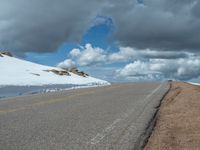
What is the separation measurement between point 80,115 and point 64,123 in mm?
1910

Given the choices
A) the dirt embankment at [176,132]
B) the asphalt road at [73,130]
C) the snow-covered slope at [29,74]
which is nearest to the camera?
the asphalt road at [73,130]

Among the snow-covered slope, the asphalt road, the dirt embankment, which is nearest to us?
the asphalt road

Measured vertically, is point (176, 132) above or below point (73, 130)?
below

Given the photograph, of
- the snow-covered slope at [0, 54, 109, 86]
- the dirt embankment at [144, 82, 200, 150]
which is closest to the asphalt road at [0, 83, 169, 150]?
the dirt embankment at [144, 82, 200, 150]

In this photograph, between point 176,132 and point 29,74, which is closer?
point 176,132

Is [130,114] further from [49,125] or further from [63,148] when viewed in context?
[63,148]

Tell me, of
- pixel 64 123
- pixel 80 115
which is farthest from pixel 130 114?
pixel 64 123

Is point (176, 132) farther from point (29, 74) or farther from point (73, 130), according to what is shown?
point (29, 74)

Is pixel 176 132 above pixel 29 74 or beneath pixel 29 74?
beneath

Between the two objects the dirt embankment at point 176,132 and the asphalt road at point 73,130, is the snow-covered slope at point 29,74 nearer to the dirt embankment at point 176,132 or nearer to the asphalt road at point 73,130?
the asphalt road at point 73,130

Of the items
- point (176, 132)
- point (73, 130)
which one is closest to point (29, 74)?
point (73, 130)

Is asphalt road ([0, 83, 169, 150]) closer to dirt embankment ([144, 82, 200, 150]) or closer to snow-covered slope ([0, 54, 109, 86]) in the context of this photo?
dirt embankment ([144, 82, 200, 150])

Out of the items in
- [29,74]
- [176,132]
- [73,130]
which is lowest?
[176,132]

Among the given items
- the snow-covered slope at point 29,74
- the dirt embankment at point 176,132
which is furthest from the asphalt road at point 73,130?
the snow-covered slope at point 29,74
